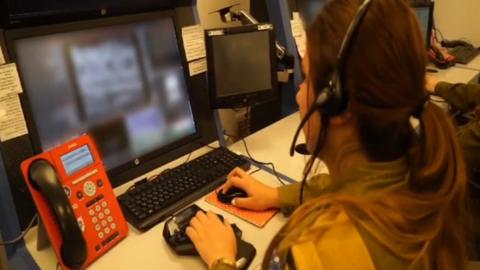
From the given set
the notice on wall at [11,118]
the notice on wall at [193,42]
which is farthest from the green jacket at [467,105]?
the notice on wall at [11,118]

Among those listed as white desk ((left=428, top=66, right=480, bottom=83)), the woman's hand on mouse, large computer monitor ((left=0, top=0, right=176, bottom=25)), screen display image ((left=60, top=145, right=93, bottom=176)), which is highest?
large computer monitor ((left=0, top=0, right=176, bottom=25))

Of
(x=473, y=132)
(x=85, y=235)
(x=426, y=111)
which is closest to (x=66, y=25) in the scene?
(x=85, y=235)

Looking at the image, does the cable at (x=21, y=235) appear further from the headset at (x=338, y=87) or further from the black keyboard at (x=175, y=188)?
the headset at (x=338, y=87)

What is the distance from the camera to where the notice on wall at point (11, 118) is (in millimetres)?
900

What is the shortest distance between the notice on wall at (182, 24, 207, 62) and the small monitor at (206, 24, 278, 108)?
2.5 inches

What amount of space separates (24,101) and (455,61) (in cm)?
215

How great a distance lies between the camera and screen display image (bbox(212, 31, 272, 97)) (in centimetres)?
125

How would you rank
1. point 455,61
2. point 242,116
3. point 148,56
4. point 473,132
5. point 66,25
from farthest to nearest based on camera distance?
point 455,61, point 242,116, point 473,132, point 148,56, point 66,25

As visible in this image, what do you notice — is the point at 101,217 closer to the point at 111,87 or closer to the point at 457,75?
the point at 111,87

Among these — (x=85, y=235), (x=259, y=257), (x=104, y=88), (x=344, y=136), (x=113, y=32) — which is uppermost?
(x=113, y=32)

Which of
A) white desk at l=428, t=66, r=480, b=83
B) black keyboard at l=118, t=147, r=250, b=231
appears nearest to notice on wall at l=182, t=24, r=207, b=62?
black keyboard at l=118, t=147, r=250, b=231

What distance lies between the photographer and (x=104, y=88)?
41.8 inches

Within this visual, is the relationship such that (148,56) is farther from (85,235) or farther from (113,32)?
(85,235)

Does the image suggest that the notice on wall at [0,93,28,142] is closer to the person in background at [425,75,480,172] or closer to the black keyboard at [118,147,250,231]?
the black keyboard at [118,147,250,231]
